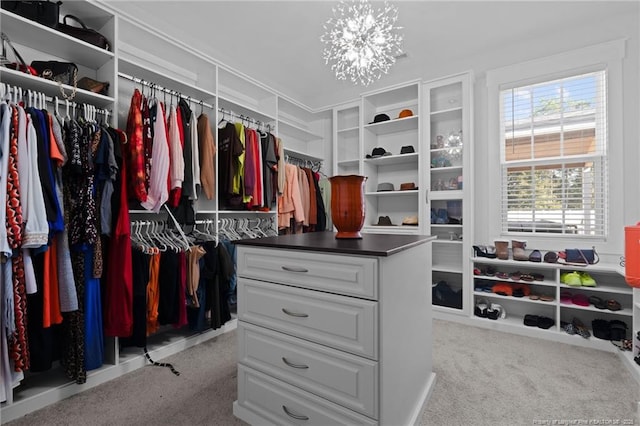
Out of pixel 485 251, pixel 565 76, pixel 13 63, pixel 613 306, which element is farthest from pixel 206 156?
pixel 613 306

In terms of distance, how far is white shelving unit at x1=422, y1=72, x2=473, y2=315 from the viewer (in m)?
3.11

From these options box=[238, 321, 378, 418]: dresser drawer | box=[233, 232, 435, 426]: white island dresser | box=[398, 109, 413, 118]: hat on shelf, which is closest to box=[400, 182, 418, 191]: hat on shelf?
box=[398, 109, 413, 118]: hat on shelf

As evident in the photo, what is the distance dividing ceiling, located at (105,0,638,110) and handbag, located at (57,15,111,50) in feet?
2.39

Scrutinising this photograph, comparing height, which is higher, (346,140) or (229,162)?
(346,140)

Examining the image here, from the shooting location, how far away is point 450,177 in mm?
3420

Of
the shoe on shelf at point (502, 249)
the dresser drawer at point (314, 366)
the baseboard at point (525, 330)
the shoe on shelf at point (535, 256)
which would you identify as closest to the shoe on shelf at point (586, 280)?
the shoe on shelf at point (535, 256)

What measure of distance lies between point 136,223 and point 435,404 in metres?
2.37

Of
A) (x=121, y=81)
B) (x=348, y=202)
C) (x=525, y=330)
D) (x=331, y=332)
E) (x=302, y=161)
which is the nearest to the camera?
(x=331, y=332)

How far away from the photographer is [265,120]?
11.3ft

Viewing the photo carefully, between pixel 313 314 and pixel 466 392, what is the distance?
1.19m

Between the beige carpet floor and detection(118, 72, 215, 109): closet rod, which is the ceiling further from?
the beige carpet floor

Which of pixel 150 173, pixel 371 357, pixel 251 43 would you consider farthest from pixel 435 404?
pixel 251 43

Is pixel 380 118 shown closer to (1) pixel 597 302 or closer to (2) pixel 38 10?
(1) pixel 597 302

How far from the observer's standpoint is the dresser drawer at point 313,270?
→ 119 centimetres
